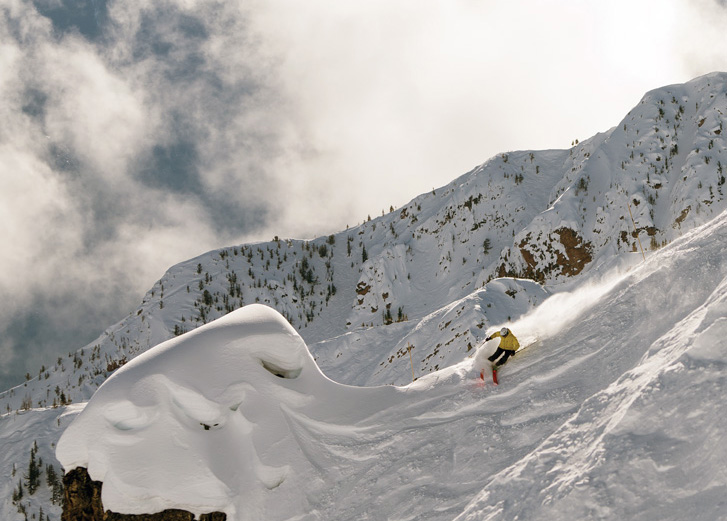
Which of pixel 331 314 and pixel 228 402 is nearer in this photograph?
pixel 228 402

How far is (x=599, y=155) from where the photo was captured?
122 feet

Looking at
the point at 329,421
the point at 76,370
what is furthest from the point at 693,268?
the point at 76,370

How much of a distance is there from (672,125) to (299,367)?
33104mm

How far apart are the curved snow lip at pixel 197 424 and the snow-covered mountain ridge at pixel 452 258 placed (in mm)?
9452

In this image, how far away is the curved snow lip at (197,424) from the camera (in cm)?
844

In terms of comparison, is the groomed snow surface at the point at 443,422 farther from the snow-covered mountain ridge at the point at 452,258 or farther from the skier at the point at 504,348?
the snow-covered mountain ridge at the point at 452,258

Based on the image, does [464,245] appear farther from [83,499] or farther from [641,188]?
[83,499]

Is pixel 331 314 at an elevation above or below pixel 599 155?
below

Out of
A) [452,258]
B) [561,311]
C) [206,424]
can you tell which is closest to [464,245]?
[452,258]

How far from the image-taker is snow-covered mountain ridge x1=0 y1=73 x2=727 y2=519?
78.7ft

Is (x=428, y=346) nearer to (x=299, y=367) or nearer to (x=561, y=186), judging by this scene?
(x=299, y=367)

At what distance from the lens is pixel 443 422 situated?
8727mm

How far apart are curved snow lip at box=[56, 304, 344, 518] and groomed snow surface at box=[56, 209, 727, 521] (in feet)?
0.07

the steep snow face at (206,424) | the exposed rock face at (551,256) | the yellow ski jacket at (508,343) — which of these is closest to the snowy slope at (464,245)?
the exposed rock face at (551,256)
